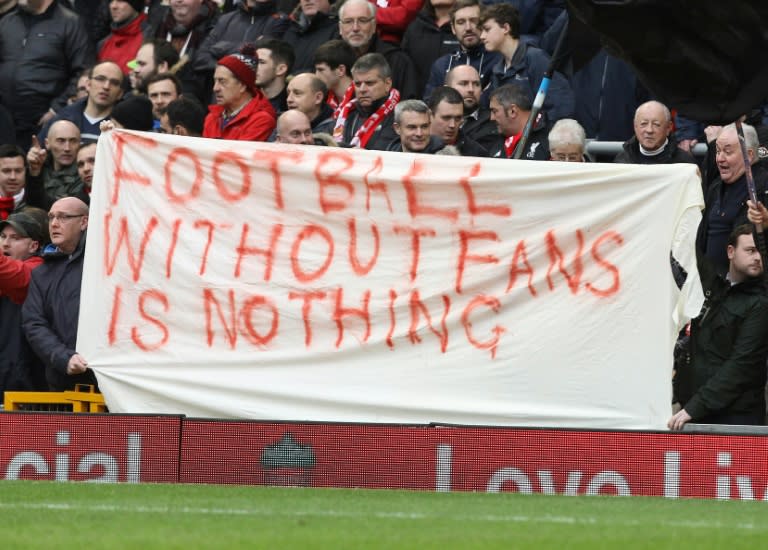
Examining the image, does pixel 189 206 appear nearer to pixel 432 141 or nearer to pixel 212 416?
pixel 212 416

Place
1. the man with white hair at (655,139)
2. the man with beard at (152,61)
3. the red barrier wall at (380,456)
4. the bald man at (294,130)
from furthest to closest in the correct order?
the man with beard at (152,61), the bald man at (294,130), the man with white hair at (655,139), the red barrier wall at (380,456)

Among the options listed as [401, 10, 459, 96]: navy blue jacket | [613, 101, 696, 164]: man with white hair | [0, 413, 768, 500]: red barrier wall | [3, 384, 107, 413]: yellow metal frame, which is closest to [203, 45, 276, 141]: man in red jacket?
[401, 10, 459, 96]: navy blue jacket

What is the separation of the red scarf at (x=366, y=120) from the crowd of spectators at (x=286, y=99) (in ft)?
0.04

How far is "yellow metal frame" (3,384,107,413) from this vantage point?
1016 centimetres

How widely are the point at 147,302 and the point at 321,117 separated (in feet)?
12.2

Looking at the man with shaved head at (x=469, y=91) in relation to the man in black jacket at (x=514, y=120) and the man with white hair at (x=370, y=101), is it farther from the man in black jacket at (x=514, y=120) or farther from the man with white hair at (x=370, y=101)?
the man in black jacket at (x=514, y=120)

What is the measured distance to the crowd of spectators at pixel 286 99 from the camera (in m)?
11.4

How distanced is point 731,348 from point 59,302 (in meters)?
4.24

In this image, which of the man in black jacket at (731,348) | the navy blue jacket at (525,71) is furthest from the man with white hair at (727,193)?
the navy blue jacket at (525,71)

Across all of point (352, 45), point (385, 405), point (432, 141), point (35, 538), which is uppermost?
point (352, 45)

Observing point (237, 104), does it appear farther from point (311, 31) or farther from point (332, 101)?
point (311, 31)

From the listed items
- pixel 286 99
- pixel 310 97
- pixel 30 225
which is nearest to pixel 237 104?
pixel 310 97

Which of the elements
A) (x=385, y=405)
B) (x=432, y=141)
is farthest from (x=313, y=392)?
(x=432, y=141)

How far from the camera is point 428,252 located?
33.2 ft
